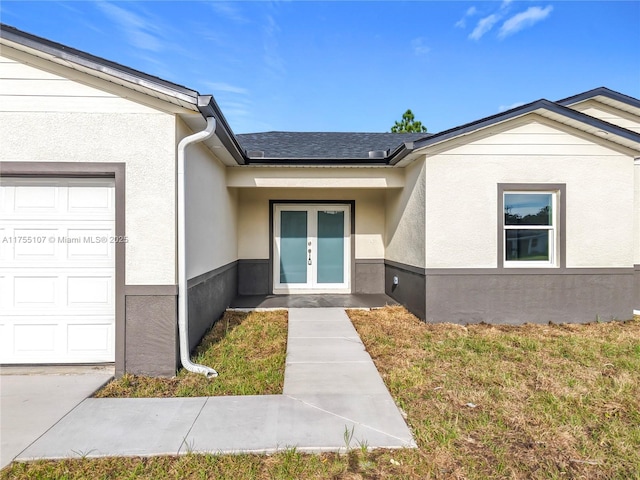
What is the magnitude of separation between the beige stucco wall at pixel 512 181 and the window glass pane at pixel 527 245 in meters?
0.37

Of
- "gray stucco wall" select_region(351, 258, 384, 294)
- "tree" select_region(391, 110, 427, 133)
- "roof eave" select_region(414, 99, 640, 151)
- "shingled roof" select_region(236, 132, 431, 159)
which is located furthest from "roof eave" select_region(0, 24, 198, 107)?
"tree" select_region(391, 110, 427, 133)

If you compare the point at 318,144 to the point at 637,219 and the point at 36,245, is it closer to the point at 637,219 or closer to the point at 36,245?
the point at 36,245

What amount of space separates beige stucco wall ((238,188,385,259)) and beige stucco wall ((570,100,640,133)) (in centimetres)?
555

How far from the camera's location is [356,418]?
126 inches

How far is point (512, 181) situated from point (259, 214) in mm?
6239

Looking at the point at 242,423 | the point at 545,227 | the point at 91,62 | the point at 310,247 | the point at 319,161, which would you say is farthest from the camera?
the point at 310,247

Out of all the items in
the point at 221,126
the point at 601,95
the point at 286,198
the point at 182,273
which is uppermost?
the point at 601,95

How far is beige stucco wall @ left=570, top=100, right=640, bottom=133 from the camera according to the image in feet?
28.1

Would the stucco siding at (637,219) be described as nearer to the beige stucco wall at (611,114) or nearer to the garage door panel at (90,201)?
the beige stucco wall at (611,114)

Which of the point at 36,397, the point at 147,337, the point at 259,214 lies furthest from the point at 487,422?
the point at 259,214

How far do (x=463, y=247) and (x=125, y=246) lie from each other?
5740mm

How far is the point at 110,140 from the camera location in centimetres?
420

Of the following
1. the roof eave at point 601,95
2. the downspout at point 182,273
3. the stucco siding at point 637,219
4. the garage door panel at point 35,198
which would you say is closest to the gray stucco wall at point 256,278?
the downspout at point 182,273

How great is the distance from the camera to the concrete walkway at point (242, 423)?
2.76m
